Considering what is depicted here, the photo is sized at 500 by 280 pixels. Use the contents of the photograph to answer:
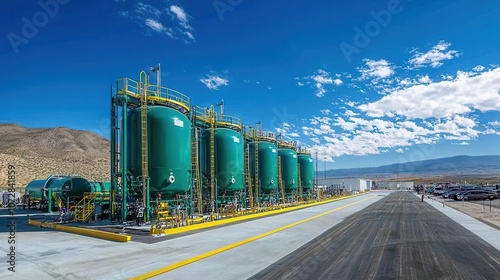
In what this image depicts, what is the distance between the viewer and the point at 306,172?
49.7 m

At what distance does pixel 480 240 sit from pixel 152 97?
18.7 meters

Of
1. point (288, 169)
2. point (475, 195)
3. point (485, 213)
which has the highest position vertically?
point (288, 169)

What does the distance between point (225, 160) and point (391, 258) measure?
19.3 m

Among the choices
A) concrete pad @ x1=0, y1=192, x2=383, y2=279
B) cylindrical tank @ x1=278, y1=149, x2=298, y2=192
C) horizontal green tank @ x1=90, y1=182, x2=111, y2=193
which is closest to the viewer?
concrete pad @ x1=0, y1=192, x2=383, y2=279

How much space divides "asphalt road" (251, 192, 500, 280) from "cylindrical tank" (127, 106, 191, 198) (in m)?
9.72

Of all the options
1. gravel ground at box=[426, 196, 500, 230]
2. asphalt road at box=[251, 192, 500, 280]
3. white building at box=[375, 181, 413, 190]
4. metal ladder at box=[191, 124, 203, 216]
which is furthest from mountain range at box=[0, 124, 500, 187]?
white building at box=[375, 181, 413, 190]

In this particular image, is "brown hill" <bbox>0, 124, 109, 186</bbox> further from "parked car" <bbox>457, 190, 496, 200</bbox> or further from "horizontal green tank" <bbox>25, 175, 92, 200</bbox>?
"parked car" <bbox>457, 190, 496, 200</bbox>

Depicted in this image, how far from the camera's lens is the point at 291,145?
1886 inches

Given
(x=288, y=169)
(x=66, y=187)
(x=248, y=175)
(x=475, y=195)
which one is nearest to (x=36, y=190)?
(x=66, y=187)

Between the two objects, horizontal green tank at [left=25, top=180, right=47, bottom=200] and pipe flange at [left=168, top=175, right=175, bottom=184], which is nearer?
pipe flange at [left=168, top=175, right=175, bottom=184]

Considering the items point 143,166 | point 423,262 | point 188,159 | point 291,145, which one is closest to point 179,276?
point 423,262

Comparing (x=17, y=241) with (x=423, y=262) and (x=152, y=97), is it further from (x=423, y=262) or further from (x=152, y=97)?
(x=423, y=262)

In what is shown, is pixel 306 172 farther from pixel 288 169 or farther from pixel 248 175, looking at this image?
pixel 248 175

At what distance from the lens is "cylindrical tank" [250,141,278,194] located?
36.7 metres
